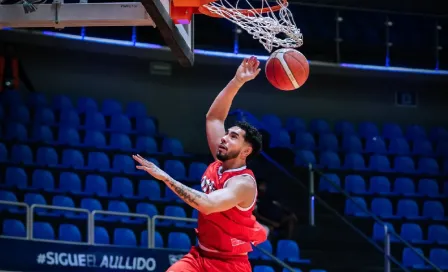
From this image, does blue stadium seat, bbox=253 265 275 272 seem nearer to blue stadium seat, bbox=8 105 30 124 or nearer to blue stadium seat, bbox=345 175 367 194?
blue stadium seat, bbox=345 175 367 194

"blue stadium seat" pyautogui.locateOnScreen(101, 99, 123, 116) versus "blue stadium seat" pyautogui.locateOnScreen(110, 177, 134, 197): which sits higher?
"blue stadium seat" pyautogui.locateOnScreen(101, 99, 123, 116)

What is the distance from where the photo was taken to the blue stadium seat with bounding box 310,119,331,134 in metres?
16.5

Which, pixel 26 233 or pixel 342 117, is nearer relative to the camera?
pixel 26 233

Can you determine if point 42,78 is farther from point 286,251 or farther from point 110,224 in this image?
point 286,251

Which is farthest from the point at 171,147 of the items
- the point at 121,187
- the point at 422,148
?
the point at 422,148

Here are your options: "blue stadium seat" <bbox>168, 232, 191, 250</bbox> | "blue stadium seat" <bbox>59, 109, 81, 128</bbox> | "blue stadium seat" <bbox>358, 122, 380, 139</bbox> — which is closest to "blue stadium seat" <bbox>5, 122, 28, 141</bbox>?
"blue stadium seat" <bbox>59, 109, 81, 128</bbox>

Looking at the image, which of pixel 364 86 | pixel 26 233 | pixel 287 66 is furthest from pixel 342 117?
pixel 287 66

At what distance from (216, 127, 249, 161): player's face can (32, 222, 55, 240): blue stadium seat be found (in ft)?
17.3

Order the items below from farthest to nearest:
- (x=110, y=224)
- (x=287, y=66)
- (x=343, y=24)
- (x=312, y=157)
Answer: (x=343, y=24) → (x=312, y=157) → (x=110, y=224) → (x=287, y=66)

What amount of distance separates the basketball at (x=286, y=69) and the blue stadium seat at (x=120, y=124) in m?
7.32

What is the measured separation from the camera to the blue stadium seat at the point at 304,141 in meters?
15.7

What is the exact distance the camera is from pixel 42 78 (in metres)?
15.8

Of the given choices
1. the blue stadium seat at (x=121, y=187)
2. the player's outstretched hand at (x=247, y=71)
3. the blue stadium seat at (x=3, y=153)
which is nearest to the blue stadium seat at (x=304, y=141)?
the blue stadium seat at (x=121, y=187)

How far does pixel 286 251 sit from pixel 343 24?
222 inches
